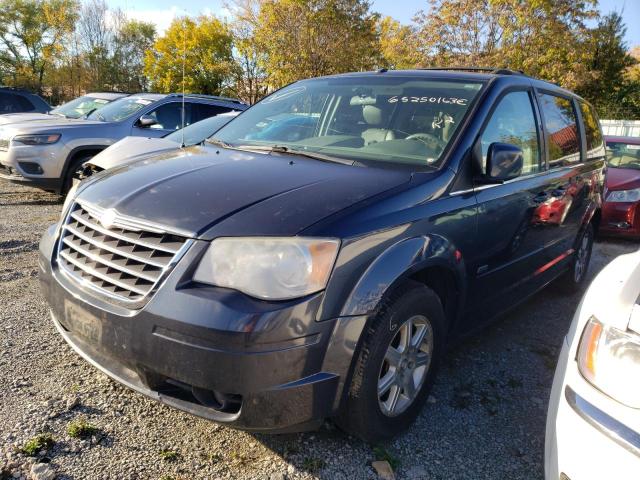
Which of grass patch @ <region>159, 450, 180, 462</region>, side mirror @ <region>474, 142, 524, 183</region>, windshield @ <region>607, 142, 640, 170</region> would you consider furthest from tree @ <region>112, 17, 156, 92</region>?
grass patch @ <region>159, 450, 180, 462</region>

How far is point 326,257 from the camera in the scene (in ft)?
6.15

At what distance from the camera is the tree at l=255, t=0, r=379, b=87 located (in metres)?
19.5

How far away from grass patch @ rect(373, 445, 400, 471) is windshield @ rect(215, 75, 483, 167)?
4.57 feet

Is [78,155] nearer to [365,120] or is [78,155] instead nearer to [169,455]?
[365,120]

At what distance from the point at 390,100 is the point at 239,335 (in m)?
1.93

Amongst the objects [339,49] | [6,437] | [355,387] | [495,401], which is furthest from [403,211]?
[339,49]

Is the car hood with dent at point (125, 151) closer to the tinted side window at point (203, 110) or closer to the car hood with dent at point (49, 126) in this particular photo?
the car hood with dent at point (49, 126)

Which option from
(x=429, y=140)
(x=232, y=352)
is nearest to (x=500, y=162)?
(x=429, y=140)

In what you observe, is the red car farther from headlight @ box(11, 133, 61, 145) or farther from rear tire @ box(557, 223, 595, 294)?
headlight @ box(11, 133, 61, 145)

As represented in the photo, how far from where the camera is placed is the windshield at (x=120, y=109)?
779 centimetres

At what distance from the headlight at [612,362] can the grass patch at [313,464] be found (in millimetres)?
1156

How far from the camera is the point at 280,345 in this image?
1.81m

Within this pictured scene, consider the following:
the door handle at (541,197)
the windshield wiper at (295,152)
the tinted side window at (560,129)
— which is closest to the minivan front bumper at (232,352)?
the windshield wiper at (295,152)

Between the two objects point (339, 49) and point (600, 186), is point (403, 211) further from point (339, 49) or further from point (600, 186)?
point (339, 49)
